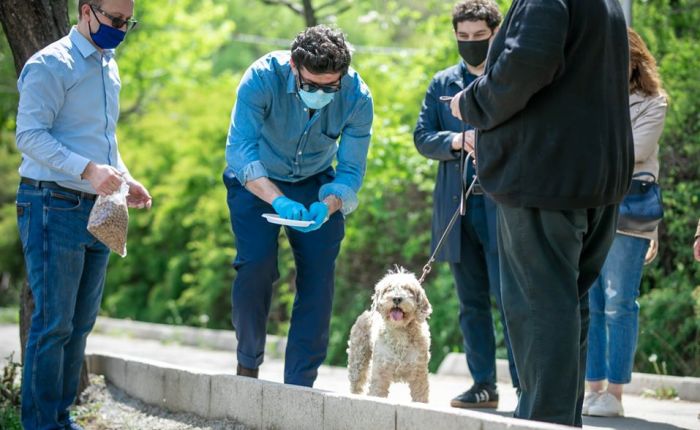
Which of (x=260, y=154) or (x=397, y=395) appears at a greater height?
(x=260, y=154)

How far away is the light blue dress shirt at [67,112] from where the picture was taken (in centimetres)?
575

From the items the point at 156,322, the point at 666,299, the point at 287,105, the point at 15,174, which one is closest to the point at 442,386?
the point at 666,299

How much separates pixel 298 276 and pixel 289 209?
2.54 feet

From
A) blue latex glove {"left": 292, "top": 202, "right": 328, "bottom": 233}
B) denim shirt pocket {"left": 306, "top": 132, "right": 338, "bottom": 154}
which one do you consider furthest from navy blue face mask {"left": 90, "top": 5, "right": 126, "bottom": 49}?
blue latex glove {"left": 292, "top": 202, "right": 328, "bottom": 233}

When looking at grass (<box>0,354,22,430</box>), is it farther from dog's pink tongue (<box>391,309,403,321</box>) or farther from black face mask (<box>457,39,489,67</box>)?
black face mask (<box>457,39,489,67</box>)

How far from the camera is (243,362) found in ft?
21.8

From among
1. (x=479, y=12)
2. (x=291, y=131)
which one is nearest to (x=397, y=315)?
(x=291, y=131)

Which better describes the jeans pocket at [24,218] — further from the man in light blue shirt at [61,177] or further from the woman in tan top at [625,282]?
the woman in tan top at [625,282]

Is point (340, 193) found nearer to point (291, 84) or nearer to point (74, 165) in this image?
point (291, 84)

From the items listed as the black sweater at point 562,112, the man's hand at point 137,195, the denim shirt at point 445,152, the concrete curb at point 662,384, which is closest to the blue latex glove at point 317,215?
the man's hand at point 137,195

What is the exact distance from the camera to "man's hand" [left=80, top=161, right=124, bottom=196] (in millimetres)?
5742

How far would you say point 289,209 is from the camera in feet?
19.7

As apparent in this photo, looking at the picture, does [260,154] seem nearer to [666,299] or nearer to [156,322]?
[666,299]

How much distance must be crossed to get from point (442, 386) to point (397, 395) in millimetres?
1043
